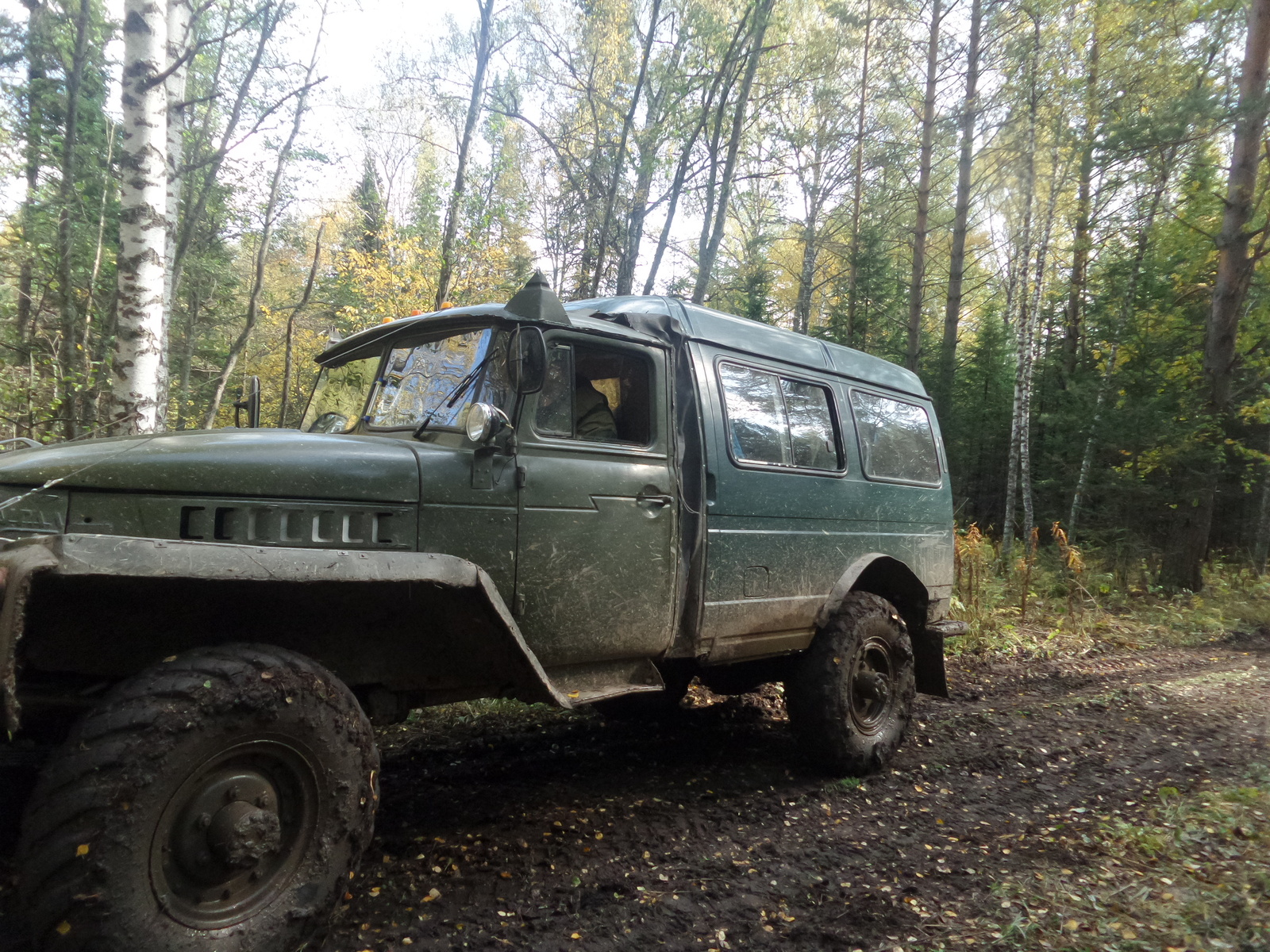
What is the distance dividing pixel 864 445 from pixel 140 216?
5.70m

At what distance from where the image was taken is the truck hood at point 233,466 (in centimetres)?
245

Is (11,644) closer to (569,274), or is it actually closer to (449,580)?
(449,580)

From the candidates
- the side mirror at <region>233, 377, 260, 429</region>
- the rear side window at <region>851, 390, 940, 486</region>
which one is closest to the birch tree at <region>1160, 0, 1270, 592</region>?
the rear side window at <region>851, 390, 940, 486</region>

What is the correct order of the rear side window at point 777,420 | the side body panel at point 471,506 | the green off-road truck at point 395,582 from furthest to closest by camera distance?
1. the rear side window at point 777,420
2. the side body panel at point 471,506
3. the green off-road truck at point 395,582

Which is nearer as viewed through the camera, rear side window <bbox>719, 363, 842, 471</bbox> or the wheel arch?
rear side window <bbox>719, 363, 842, 471</bbox>

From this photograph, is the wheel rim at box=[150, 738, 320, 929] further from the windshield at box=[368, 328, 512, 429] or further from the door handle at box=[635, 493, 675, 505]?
the door handle at box=[635, 493, 675, 505]

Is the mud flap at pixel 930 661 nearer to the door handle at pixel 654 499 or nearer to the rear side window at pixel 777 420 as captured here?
the rear side window at pixel 777 420

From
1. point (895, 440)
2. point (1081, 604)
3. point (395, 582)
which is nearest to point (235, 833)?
point (395, 582)

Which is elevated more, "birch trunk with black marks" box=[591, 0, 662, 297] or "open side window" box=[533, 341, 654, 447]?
"birch trunk with black marks" box=[591, 0, 662, 297]

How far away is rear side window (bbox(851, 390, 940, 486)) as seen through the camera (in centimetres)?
507

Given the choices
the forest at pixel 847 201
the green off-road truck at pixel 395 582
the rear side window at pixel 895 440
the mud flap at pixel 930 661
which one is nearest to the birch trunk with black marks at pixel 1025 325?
the forest at pixel 847 201

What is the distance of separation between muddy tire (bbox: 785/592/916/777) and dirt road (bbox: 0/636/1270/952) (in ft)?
0.61

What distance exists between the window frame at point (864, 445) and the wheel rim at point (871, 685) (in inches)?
40.8

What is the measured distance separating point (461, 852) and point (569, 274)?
41.2ft
